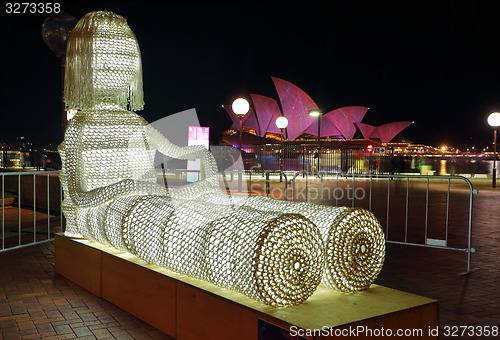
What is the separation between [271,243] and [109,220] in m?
1.65

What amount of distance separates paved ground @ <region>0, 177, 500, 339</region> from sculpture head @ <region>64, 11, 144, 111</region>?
5.74 feet

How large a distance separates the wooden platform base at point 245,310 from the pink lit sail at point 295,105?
42259 millimetres

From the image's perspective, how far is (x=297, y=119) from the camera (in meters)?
47.4

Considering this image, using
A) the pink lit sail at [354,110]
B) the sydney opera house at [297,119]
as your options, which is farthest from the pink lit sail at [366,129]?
the pink lit sail at [354,110]

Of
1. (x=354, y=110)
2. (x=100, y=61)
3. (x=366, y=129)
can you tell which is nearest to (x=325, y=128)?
(x=354, y=110)

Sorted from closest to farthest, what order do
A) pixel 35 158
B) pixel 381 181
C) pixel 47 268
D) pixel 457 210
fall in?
1. pixel 47 268
2. pixel 457 210
3. pixel 35 158
4. pixel 381 181

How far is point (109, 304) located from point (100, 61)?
2.05m

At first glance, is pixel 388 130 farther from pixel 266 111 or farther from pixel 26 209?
pixel 26 209

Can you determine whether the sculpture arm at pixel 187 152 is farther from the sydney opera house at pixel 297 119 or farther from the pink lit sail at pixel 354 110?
the pink lit sail at pixel 354 110

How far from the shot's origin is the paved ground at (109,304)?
316cm

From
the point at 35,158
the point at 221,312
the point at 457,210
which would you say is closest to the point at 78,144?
the point at 221,312

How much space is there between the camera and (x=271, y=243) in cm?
206

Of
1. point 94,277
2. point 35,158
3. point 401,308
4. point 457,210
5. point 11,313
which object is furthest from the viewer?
point 35,158

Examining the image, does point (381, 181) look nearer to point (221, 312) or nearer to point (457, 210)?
point (457, 210)
